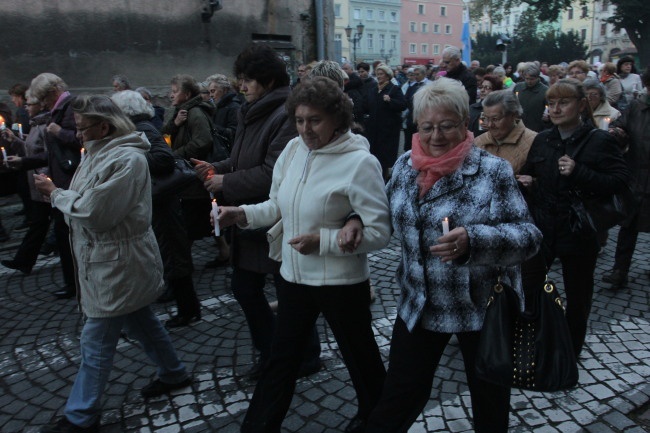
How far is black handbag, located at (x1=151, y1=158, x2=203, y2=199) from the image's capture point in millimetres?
4016

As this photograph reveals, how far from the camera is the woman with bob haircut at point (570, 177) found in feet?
10.1

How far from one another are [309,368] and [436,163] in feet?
6.39

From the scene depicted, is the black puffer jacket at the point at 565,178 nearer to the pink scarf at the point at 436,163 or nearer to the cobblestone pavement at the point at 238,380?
the cobblestone pavement at the point at 238,380

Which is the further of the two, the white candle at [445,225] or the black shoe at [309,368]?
the black shoe at [309,368]

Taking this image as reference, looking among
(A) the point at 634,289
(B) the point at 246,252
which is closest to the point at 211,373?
(B) the point at 246,252

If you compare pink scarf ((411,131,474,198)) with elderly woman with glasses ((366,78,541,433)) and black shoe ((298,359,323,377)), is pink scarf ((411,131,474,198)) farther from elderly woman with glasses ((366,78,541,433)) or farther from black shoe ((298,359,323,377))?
black shoe ((298,359,323,377))

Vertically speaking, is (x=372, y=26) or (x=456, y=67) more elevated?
(x=372, y=26)

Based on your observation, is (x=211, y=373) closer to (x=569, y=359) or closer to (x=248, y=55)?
(x=248, y=55)

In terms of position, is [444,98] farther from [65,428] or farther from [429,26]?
[429,26]

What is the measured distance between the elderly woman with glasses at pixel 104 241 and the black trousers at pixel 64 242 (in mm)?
2190

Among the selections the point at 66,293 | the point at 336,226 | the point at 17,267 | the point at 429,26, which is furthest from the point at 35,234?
the point at 429,26

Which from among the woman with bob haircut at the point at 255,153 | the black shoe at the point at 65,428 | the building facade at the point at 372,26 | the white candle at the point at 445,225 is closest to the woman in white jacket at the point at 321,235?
the woman with bob haircut at the point at 255,153

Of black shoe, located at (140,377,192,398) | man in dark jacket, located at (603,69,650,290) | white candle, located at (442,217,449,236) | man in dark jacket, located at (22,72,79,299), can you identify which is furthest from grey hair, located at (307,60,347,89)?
man in dark jacket, located at (603,69,650,290)

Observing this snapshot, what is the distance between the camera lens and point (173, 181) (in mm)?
4059
